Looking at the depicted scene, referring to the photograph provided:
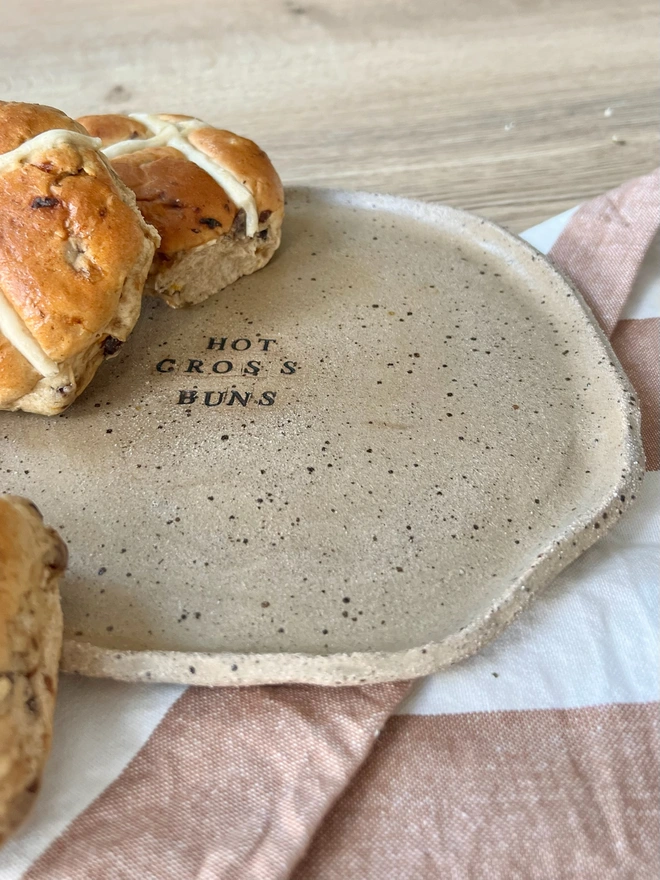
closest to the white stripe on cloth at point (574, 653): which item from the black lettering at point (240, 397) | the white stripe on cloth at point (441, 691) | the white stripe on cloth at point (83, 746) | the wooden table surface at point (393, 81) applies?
the white stripe on cloth at point (441, 691)

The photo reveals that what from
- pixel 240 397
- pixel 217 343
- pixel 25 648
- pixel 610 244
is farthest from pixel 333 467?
pixel 610 244

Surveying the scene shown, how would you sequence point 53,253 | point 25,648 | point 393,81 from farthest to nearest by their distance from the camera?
point 393,81 < point 53,253 < point 25,648

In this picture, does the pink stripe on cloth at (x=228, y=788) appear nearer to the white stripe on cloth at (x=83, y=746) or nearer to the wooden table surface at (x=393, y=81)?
the white stripe on cloth at (x=83, y=746)

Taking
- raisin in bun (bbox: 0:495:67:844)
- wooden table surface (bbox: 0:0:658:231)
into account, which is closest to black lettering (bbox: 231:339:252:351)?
raisin in bun (bbox: 0:495:67:844)

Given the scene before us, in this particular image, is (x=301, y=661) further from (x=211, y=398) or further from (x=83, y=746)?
(x=211, y=398)

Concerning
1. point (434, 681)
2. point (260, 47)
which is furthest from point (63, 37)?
point (434, 681)

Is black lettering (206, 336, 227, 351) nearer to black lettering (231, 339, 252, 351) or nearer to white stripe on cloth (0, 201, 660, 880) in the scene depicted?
black lettering (231, 339, 252, 351)

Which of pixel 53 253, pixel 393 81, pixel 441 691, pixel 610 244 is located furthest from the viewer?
pixel 393 81
